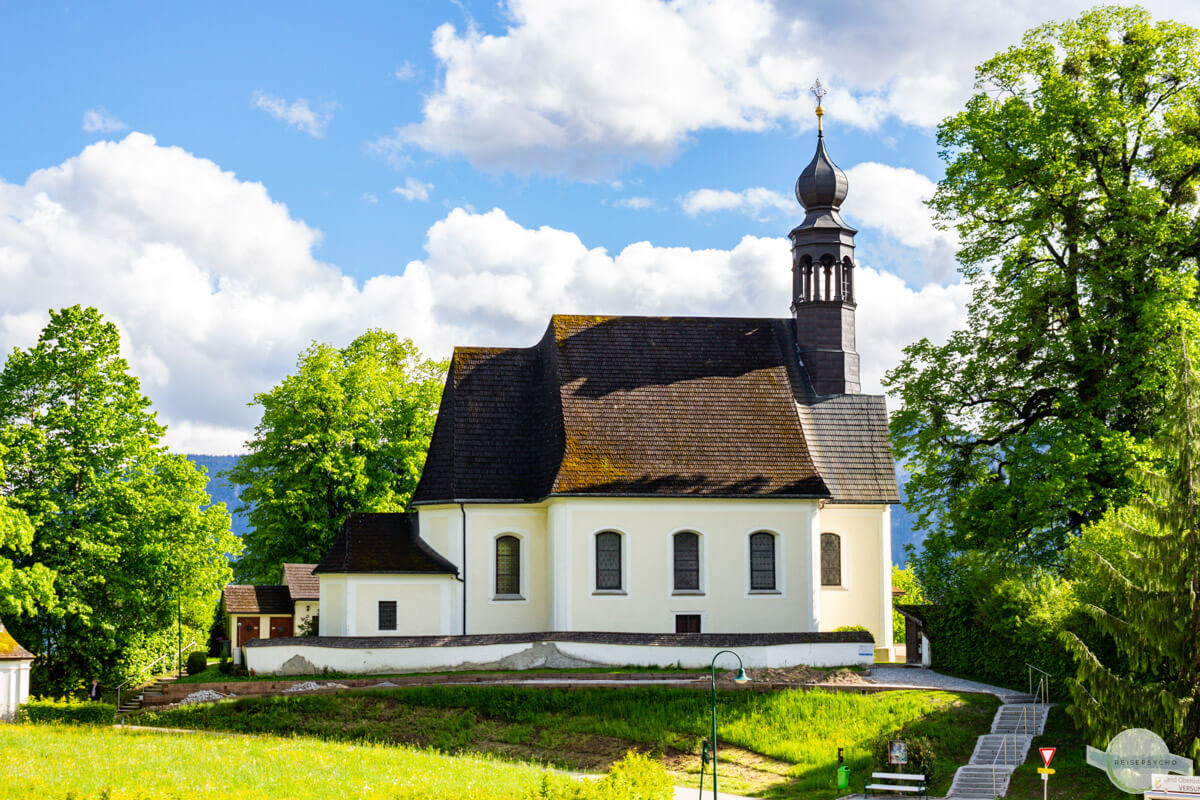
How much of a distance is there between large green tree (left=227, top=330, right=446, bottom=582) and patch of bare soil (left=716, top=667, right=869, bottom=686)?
2032 centimetres

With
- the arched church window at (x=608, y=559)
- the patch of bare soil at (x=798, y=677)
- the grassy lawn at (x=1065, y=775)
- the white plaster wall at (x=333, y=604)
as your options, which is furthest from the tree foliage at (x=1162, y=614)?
the white plaster wall at (x=333, y=604)

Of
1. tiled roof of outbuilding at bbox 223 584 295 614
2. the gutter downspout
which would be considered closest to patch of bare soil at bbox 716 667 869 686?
the gutter downspout

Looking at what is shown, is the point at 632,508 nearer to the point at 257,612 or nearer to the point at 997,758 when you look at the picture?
the point at 997,758

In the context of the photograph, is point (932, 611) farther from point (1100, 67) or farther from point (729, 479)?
point (1100, 67)

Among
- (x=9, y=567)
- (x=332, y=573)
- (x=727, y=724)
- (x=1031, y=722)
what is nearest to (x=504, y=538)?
(x=332, y=573)

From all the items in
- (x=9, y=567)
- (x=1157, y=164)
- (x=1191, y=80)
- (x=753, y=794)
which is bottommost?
(x=753, y=794)

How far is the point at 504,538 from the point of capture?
130 ft

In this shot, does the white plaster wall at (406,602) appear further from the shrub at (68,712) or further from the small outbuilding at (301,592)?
the shrub at (68,712)

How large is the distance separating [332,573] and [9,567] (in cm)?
872

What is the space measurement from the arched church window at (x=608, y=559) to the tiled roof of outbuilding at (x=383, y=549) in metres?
4.41

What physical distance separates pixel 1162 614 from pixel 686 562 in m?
16.0

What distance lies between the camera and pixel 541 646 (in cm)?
3500

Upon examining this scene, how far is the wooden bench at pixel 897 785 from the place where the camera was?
87.5 ft

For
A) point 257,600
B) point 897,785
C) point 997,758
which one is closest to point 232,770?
point 897,785
